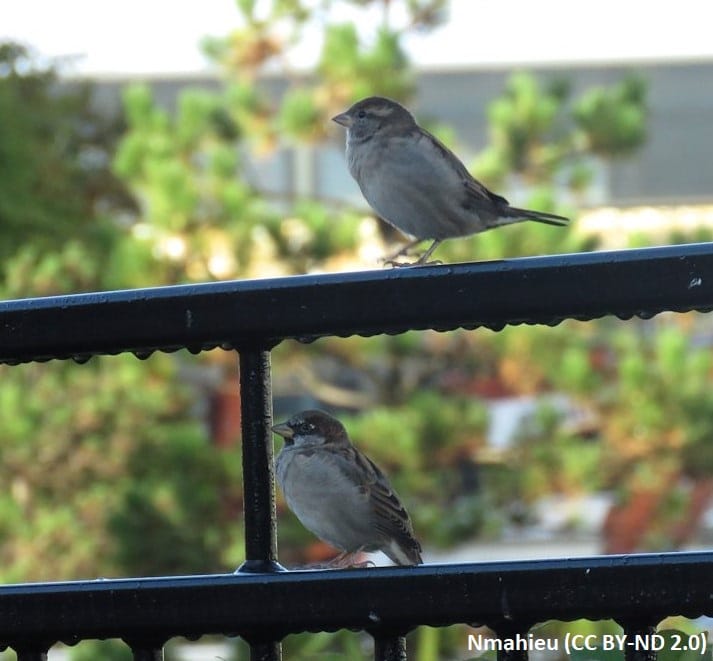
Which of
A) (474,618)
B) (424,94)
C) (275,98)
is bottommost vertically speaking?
(474,618)

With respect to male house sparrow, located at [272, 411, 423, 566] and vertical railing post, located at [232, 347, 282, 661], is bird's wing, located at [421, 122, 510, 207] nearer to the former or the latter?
male house sparrow, located at [272, 411, 423, 566]

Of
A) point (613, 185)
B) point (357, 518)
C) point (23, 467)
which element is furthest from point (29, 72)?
point (357, 518)

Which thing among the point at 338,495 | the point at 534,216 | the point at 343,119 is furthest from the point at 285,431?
the point at 343,119

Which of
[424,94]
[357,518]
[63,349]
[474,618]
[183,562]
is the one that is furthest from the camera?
[424,94]

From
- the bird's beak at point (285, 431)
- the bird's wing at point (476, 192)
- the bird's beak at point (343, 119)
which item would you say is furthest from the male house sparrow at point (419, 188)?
the bird's beak at point (285, 431)

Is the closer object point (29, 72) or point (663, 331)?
point (663, 331)

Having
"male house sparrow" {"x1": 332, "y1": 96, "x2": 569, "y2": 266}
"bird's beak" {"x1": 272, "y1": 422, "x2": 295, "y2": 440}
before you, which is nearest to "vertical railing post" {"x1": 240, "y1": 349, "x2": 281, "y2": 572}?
"bird's beak" {"x1": 272, "y1": 422, "x2": 295, "y2": 440}

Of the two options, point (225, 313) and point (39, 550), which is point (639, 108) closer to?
point (39, 550)

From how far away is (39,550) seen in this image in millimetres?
11758

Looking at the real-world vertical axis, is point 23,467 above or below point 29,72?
below

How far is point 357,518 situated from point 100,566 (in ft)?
31.7

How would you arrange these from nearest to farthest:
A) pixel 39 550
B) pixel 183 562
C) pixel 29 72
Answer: pixel 183 562 < pixel 39 550 < pixel 29 72

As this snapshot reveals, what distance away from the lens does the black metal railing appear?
4.14 ft

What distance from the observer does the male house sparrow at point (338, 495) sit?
2.55 meters
